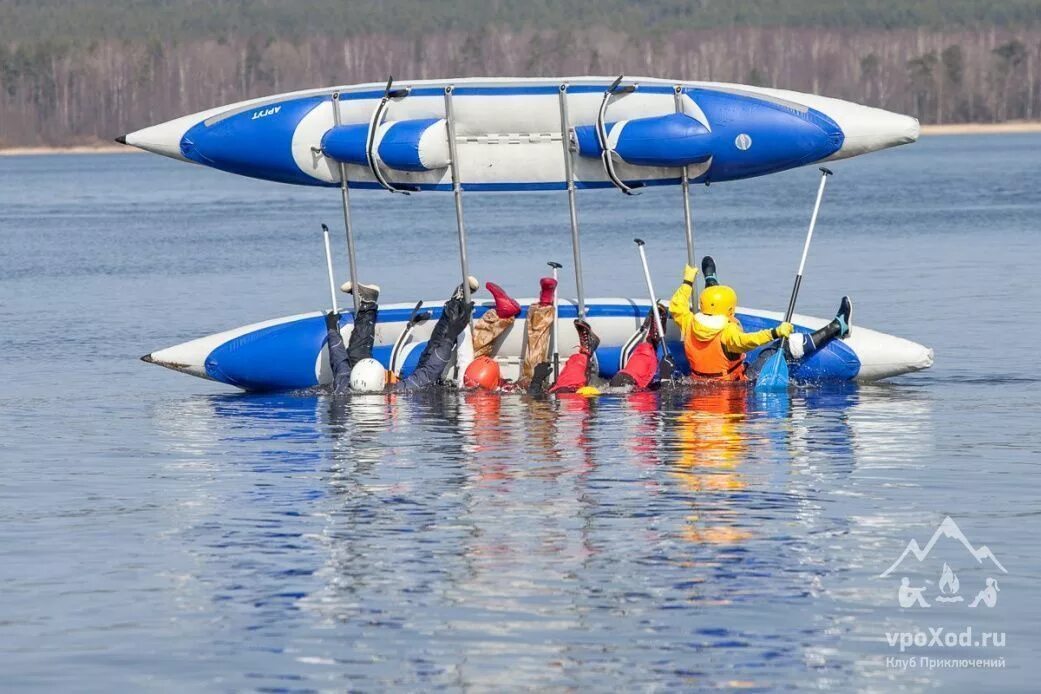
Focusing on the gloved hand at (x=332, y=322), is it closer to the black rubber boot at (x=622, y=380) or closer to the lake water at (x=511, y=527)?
the lake water at (x=511, y=527)

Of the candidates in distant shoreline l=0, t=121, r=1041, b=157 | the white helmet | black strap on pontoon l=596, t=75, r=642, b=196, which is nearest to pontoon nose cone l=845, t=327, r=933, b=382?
black strap on pontoon l=596, t=75, r=642, b=196

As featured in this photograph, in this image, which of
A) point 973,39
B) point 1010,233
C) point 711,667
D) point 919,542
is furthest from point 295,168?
point 973,39

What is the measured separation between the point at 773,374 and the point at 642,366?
1369mm

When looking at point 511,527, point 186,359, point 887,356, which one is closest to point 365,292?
point 186,359

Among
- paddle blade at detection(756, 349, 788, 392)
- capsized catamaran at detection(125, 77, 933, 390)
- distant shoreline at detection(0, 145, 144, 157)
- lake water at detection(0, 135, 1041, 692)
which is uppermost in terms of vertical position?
distant shoreline at detection(0, 145, 144, 157)

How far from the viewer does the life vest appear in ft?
65.8

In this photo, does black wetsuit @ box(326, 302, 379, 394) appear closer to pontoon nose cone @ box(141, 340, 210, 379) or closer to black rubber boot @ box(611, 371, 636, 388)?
pontoon nose cone @ box(141, 340, 210, 379)

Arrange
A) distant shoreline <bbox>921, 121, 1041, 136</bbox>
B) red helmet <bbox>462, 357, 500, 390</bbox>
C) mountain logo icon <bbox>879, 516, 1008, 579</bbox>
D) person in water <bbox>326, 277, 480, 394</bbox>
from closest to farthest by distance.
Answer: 1. mountain logo icon <bbox>879, 516, 1008, 579</bbox>
2. person in water <bbox>326, 277, 480, 394</bbox>
3. red helmet <bbox>462, 357, 500, 390</bbox>
4. distant shoreline <bbox>921, 121, 1041, 136</bbox>

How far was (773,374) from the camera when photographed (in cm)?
→ 2033

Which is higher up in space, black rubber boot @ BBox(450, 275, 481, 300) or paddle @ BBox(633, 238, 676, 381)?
black rubber boot @ BBox(450, 275, 481, 300)

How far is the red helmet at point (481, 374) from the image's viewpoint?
20.5 meters

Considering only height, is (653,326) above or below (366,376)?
above

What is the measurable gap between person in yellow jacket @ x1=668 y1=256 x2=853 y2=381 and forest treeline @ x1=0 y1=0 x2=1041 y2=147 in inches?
4898

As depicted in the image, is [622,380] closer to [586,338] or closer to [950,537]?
[586,338]
